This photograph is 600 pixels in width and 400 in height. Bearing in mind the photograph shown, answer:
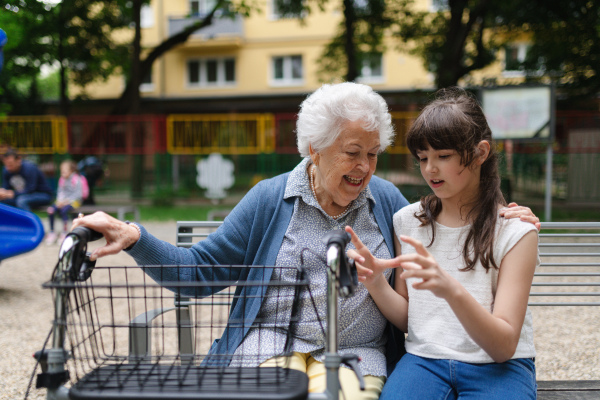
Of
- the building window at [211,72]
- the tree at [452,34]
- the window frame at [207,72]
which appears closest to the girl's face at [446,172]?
the tree at [452,34]

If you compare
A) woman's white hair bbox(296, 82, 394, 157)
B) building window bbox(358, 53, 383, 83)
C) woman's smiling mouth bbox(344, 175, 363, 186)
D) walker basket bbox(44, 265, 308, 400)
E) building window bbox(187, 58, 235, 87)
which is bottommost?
walker basket bbox(44, 265, 308, 400)

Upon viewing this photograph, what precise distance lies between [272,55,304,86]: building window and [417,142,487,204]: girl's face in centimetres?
2194

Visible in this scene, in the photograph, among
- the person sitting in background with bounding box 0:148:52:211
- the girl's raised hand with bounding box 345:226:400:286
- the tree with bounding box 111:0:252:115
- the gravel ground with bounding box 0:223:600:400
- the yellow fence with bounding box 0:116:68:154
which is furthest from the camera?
the tree with bounding box 111:0:252:115

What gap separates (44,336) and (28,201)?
4995 millimetres

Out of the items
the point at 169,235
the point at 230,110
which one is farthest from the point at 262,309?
the point at 230,110

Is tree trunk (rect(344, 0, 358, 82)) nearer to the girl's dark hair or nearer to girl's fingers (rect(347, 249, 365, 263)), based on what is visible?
the girl's dark hair

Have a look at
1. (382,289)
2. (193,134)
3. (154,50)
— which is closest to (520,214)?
(382,289)

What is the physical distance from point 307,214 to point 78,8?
54.1ft

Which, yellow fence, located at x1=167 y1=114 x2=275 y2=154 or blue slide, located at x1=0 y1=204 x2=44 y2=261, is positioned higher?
yellow fence, located at x1=167 y1=114 x2=275 y2=154

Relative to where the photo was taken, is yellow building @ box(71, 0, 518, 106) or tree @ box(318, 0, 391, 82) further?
yellow building @ box(71, 0, 518, 106)

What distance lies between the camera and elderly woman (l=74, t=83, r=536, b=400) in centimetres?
193

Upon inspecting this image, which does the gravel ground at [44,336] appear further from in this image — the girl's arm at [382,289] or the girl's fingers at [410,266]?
the girl's fingers at [410,266]

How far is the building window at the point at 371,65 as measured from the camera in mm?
17125

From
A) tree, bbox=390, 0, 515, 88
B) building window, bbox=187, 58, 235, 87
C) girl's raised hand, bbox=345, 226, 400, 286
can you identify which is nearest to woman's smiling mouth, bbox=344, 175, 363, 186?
girl's raised hand, bbox=345, 226, 400, 286
